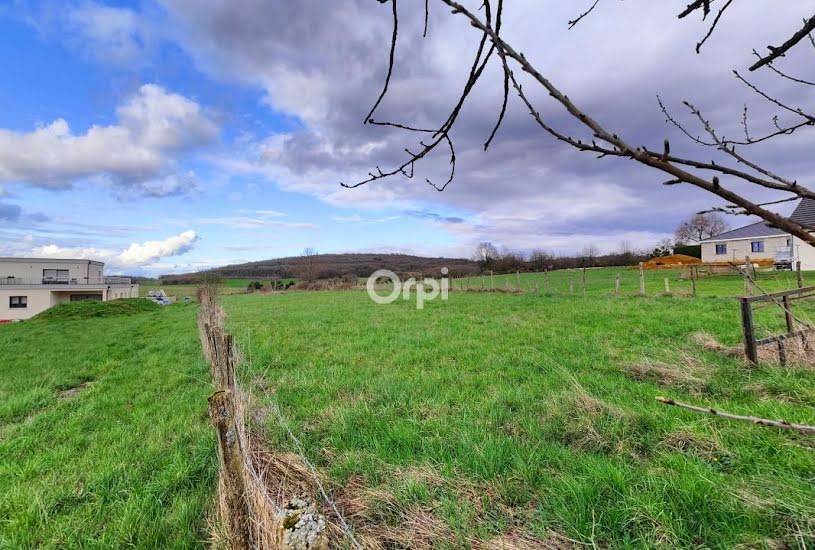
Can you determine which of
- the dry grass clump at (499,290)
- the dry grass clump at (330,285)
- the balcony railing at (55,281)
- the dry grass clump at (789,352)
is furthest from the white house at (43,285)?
the dry grass clump at (789,352)

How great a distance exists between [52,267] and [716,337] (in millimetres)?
58506

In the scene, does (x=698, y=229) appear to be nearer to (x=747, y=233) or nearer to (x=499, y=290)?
(x=747, y=233)

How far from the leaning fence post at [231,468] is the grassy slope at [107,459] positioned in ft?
1.84

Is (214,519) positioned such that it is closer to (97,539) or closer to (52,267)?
(97,539)

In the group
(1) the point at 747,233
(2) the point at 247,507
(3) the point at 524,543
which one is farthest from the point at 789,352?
(1) the point at 747,233

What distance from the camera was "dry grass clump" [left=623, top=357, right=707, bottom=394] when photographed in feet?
15.7

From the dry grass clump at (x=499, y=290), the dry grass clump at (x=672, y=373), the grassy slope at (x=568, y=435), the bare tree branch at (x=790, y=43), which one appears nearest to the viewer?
the bare tree branch at (x=790, y=43)

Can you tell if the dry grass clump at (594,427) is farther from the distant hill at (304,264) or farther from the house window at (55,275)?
the house window at (55,275)

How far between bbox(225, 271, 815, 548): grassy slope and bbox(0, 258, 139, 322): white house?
46.7 m

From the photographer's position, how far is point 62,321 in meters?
21.5

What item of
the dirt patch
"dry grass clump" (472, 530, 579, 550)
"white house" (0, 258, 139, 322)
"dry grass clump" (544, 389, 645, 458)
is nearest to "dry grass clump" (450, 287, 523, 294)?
"dry grass clump" (544, 389, 645, 458)

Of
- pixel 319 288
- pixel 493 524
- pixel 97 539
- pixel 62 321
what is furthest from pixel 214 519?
pixel 319 288

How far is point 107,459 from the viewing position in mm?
3838

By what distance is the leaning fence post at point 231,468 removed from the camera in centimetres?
225
